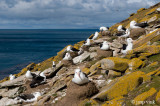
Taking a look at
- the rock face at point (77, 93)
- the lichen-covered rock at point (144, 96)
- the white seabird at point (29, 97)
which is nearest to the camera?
the lichen-covered rock at point (144, 96)

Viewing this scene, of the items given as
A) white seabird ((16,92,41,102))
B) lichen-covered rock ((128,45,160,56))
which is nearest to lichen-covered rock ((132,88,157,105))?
lichen-covered rock ((128,45,160,56))

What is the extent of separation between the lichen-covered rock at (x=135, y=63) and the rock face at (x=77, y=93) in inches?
113

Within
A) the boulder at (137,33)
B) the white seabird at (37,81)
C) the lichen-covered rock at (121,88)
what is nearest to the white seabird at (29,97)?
the white seabird at (37,81)

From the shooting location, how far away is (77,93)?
824cm

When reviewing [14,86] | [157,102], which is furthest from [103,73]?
[14,86]

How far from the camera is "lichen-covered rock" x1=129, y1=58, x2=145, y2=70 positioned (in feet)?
32.7

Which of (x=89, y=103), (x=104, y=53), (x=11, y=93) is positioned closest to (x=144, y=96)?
(x=89, y=103)

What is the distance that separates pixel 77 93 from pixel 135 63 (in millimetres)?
4063

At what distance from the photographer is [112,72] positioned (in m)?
10.3

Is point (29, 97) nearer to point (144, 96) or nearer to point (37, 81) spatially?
point (37, 81)

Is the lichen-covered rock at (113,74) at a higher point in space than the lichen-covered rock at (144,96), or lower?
lower

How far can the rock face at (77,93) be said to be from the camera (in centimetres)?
825

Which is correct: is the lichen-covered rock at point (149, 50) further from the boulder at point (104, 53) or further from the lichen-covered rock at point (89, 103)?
the lichen-covered rock at point (89, 103)

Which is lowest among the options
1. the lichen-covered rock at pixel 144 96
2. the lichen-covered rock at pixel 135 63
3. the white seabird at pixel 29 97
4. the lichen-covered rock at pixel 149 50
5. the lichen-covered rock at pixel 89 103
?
the white seabird at pixel 29 97
